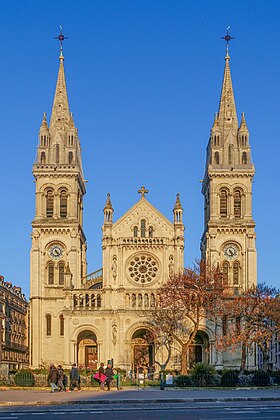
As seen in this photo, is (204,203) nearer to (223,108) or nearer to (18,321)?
(223,108)

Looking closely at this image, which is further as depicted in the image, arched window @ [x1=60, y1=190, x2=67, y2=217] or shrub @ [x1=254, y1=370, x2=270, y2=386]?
arched window @ [x1=60, y1=190, x2=67, y2=217]

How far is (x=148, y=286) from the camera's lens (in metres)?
89.6

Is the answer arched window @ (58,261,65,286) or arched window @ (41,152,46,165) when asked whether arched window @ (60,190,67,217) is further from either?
arched window @ (58,261,65,286)

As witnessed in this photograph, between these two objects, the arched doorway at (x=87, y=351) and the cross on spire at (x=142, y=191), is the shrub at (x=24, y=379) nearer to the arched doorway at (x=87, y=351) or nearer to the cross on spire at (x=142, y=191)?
the arched doorway at (x=87, y=351)

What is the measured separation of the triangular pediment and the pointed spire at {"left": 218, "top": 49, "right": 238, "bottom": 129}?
14789mm

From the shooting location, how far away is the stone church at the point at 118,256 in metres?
87.8

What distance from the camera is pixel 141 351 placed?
89.9 m

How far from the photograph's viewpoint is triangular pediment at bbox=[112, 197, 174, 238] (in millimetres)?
90312

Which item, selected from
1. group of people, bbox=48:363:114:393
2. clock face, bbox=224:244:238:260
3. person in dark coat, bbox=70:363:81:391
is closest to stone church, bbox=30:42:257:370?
clock face, bbox=224:244:238:260

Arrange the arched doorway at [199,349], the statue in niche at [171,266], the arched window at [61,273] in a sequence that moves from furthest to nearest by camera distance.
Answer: the arched window at [61,273] → the arched doorway at [199,349] → the statue in niche at [171,266]

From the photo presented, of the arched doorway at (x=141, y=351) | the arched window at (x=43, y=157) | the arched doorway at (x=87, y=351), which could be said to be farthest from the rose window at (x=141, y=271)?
the arched window at (x=43, y=157)

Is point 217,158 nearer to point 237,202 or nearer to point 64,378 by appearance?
point 237,202

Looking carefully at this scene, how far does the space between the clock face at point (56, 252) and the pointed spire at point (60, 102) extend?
15.6 metres

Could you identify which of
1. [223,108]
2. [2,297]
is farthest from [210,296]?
[2,297]
